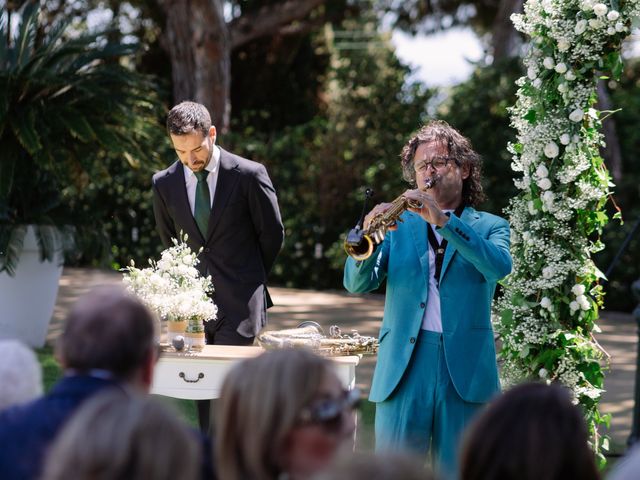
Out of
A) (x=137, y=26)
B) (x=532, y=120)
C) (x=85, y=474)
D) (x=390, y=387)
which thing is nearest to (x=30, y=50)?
(x=532, y=120)

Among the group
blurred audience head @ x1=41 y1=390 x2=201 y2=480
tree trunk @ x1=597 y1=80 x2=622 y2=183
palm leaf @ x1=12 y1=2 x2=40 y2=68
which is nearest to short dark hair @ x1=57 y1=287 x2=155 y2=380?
blurred audience head @ x1=41 y1=390 x2=201 y2=480

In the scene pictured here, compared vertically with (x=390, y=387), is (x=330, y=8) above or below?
above

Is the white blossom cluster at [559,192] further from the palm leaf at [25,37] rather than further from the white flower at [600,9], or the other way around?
the palm leaf at [25,37]

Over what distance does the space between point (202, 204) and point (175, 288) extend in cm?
69

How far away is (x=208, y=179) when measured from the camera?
570 cm

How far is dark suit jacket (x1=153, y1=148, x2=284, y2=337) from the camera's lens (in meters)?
5.62

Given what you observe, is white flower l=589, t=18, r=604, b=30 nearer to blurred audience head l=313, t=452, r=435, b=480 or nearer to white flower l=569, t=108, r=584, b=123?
white flower l=569, t=108, r=584, b=123

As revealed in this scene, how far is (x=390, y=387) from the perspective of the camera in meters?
4.38

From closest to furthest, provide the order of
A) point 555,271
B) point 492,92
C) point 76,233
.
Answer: point 555,271, point 76,233, point 492,92

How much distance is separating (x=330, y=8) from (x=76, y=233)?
9534 millimetres

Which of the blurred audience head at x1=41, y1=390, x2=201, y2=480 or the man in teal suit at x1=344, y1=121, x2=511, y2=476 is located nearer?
the blurred audience head at x1=41, y1=390, x2=201, y2=480

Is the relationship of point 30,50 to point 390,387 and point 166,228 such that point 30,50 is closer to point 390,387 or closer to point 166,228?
point 166,228

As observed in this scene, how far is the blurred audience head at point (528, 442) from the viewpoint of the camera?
2.33 m

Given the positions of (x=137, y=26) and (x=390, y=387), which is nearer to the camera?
(x=390, y=387)
